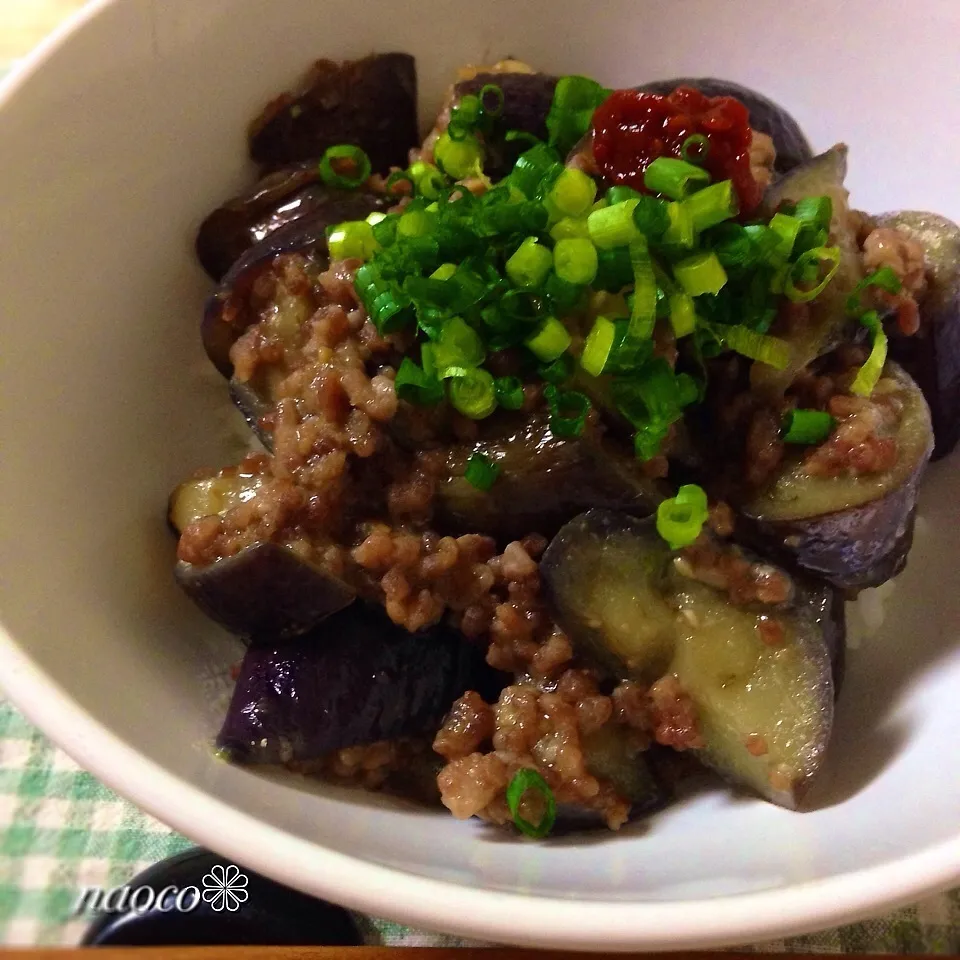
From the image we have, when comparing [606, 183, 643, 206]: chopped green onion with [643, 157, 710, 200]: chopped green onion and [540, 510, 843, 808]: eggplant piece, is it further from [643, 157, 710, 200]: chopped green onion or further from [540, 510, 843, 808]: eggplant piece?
[540, 510, 843, 808]: eggplant piece

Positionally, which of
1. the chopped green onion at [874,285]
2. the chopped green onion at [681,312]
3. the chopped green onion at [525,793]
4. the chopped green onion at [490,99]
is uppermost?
the chopped green onion at [490,99]

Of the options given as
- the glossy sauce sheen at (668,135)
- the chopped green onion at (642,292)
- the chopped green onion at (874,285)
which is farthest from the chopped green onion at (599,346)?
the chopped green onion at (874,285)

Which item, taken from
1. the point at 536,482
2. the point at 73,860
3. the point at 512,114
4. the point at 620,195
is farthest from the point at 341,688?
the point at 512,114

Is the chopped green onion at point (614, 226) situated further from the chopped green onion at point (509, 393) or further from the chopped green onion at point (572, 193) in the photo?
the chopped green onion at point (509, 393)

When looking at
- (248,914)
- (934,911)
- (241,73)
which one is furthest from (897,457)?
(241,73)

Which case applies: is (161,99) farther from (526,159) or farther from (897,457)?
(897,457)

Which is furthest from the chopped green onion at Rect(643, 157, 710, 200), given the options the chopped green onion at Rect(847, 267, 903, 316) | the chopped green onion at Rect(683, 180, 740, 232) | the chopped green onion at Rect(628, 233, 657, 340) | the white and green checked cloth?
the white and green checked cloth
